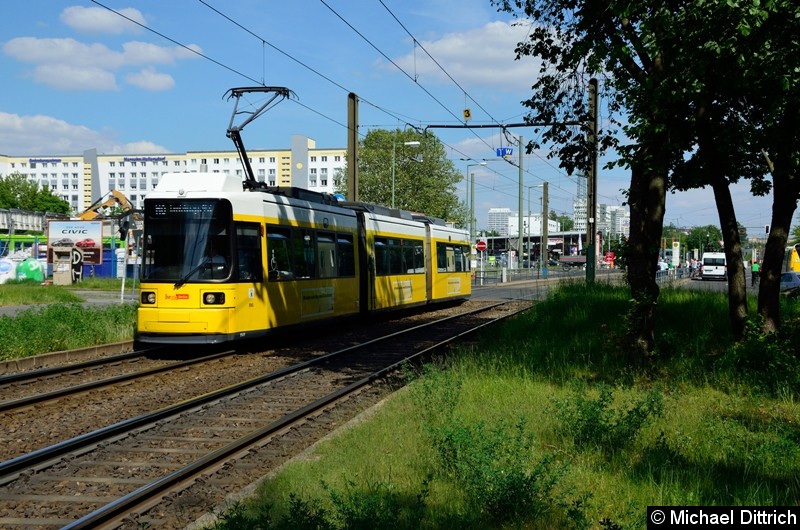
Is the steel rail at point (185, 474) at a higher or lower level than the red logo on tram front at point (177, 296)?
lower

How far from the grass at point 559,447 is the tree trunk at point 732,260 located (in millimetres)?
588

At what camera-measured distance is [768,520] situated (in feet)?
15.3

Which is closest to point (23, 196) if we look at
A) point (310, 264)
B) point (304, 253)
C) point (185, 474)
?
point (310, 264)

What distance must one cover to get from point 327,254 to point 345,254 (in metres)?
1.22

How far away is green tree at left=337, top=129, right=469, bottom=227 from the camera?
72.3 meters

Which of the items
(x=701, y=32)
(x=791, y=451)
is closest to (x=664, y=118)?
(x=701, y=32)

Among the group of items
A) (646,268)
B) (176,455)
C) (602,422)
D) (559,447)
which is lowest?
(176,455)

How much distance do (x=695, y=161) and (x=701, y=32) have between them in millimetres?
3953

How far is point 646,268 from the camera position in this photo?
11734 mm

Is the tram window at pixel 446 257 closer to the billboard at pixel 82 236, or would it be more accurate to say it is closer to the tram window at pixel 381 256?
the tram window at pixel 381 256

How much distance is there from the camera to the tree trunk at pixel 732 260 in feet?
38.1

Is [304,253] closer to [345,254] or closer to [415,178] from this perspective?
[345,254]

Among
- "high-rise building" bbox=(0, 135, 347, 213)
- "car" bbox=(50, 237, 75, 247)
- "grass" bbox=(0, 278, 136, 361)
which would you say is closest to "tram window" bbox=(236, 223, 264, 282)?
"grass" bbox=(0, 278, 136, 361)

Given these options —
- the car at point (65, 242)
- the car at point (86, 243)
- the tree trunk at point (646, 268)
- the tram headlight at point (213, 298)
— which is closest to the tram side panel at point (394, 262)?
the tram headlight at point (213, 298)
